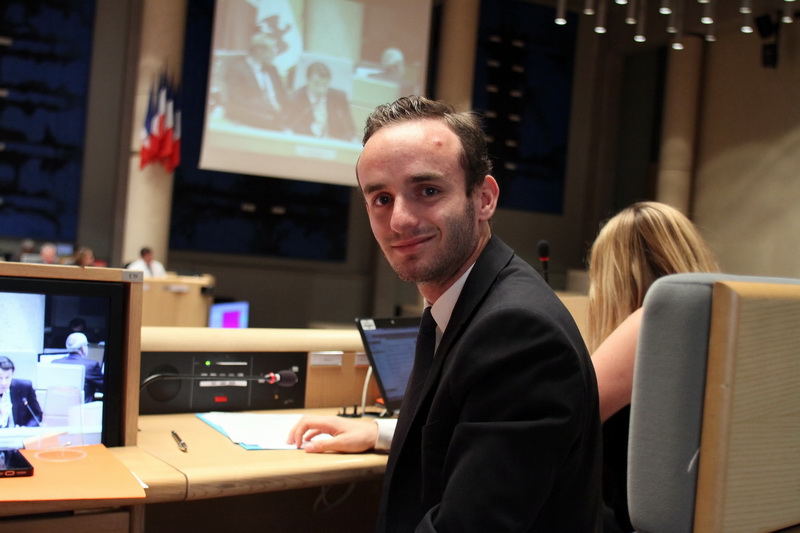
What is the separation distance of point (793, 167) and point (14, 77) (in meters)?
8.76

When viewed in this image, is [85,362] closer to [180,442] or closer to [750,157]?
[180,442]

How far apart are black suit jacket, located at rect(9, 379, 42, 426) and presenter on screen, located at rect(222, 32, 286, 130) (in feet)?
20.0

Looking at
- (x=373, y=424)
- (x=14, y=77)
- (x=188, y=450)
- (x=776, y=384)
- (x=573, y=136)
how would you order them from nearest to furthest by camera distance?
1. (x=776, y=384)
2. (x=188, y=450)
3. (x=373, y=424)
4. (x=14, y=77)
5. (x=573, y=136)

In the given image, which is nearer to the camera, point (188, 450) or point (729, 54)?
point (188, 450)

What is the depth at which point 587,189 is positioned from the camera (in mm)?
11211

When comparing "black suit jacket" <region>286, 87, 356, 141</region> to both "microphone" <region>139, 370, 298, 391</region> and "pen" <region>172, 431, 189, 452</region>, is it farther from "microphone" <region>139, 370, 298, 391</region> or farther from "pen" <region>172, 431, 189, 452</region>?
"pen" <region>172, 431, 189, 452</region>

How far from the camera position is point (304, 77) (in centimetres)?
761

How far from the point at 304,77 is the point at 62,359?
645cm

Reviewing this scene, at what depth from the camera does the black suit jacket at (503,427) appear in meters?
0.96

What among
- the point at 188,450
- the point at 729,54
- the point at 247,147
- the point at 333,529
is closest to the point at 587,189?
the point at 729,54

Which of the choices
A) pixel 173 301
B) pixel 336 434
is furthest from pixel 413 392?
pixel 173 301

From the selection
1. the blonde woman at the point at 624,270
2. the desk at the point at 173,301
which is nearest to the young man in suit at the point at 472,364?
the blonde woman at the point at 624,270

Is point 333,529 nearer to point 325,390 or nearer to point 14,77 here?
point 325,390

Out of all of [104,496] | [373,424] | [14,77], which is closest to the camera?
[104,496]
